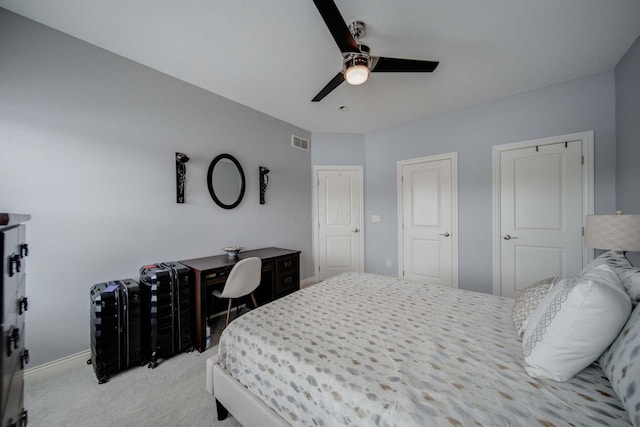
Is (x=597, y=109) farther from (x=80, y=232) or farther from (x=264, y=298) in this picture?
(x=80, y=232)

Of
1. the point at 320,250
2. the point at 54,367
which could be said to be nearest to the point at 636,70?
the point at 320,250

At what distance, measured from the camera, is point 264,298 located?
291cm

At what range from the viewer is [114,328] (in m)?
1.75

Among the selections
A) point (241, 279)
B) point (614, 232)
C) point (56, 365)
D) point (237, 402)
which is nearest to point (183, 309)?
point (241, 279)

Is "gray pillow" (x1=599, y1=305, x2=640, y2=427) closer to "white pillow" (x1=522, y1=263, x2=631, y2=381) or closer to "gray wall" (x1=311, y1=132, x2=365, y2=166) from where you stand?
"white pillow" (x1=522, y1=263, x2=631, y2=381)

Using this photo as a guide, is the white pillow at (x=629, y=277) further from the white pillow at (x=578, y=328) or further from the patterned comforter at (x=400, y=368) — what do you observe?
the patterned comforter at (x=400, y=368)

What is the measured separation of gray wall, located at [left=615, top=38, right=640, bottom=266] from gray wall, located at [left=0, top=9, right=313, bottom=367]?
3.98 m

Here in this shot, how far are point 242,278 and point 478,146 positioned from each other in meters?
3.40

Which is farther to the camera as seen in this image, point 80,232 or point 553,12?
point 80,232

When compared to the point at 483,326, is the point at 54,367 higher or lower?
lower

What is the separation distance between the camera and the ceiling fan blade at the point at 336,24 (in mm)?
1237

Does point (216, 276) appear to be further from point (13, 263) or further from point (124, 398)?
point (13, 263)

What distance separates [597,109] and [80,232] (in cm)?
508

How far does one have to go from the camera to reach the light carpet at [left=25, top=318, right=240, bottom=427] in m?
1.39
